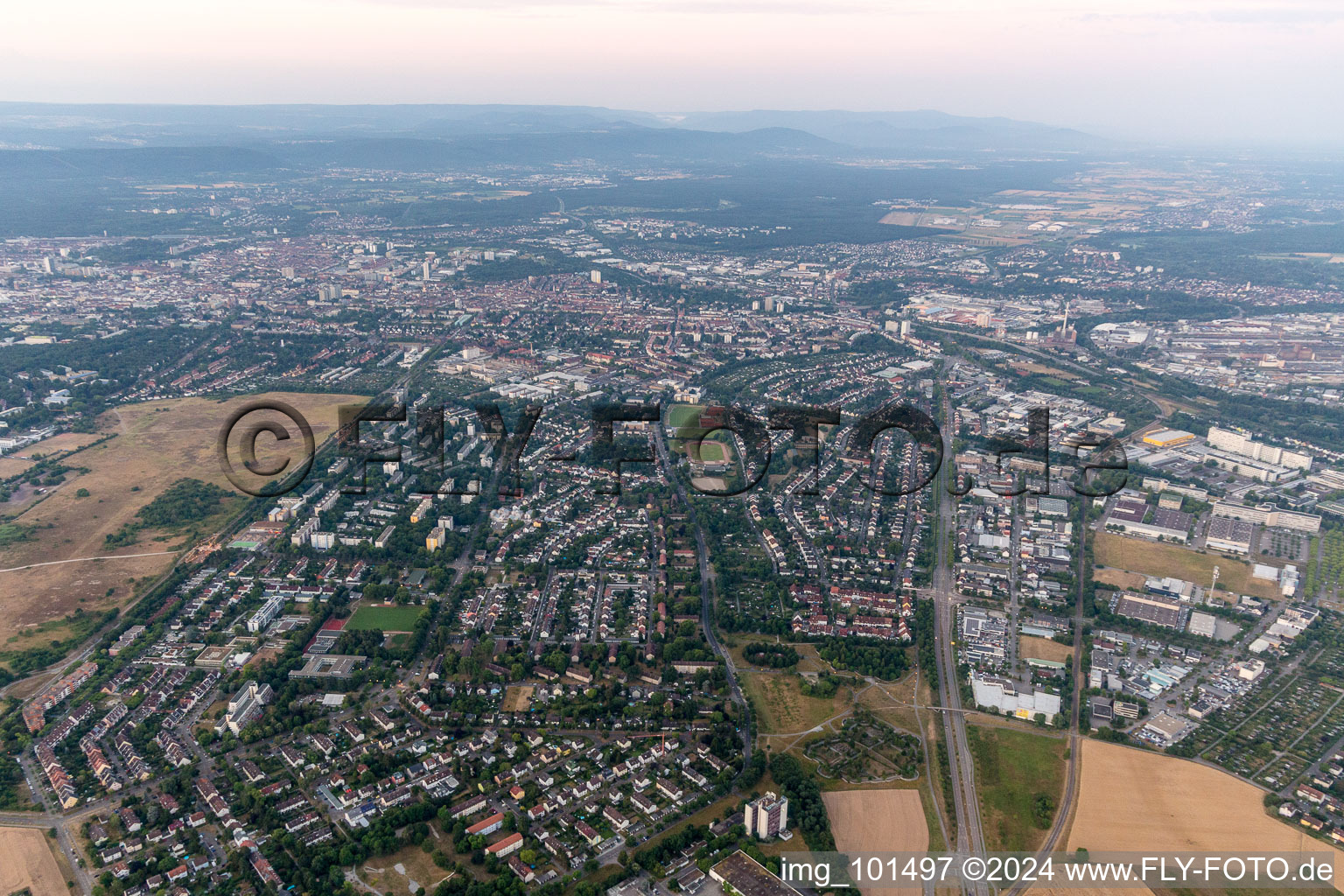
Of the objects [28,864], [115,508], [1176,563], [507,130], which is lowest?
[28,864]

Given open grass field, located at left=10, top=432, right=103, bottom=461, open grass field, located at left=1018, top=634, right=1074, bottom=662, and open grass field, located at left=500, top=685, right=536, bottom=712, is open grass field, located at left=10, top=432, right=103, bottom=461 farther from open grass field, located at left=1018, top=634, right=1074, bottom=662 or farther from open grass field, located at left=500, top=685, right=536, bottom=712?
open grass field, located at left=1018, top=634, right=1074, bottom=662

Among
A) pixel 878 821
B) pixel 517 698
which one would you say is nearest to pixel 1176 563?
pixel 878 821

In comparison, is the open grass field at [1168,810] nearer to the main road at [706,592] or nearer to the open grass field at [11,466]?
the main road at [706,592]

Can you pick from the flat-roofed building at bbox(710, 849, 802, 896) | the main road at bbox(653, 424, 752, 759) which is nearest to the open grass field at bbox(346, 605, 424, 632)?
the main road at bbox(653, 424, 752, 759)

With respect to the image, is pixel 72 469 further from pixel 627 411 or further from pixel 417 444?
pixel 627 411

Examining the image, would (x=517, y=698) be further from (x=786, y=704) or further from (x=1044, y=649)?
(x=1044, y=649)

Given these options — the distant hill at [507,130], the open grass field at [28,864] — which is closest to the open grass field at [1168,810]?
the open grass field at [28,864]
